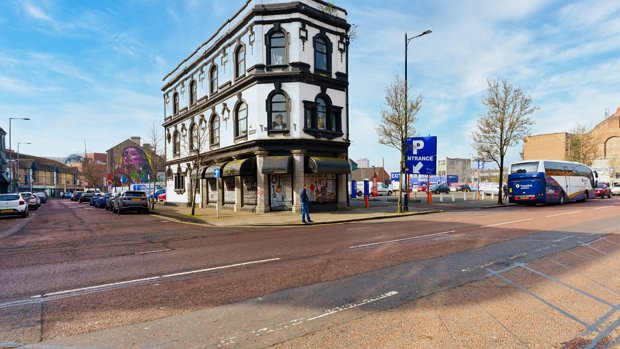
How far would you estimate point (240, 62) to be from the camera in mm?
23875

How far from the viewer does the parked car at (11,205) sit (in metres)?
21.7

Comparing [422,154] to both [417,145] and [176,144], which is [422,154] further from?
[176,144]

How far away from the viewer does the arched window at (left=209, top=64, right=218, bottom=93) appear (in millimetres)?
27839

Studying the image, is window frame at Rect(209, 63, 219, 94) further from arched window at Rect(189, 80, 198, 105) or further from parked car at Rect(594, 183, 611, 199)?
parked car at Rect(594, 183, 611, 199)

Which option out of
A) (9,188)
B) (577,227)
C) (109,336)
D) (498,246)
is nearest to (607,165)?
(577,227)

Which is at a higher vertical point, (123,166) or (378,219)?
(123,166)

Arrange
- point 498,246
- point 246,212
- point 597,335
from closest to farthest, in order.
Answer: point 597,335
point 498,246
point 246,212

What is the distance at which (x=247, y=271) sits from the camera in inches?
270

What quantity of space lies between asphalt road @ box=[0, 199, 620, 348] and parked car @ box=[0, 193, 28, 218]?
13.4 m

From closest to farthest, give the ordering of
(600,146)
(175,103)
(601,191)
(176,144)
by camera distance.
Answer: (175,103) → (176,144) → (601,191) → (600,146)

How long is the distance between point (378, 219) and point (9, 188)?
69.5 m

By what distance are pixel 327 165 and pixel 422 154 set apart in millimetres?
6652

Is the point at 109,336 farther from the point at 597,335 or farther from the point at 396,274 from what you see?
the point at 597,335

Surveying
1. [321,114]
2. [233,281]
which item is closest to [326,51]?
[321,114]
